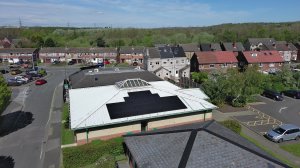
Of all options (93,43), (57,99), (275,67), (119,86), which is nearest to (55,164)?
(119,86)

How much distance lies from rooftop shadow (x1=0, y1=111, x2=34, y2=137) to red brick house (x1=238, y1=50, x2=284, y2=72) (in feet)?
164

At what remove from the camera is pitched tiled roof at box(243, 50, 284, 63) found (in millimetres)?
62806

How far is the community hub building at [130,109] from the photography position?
991 inches

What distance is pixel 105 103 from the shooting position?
27.6 m

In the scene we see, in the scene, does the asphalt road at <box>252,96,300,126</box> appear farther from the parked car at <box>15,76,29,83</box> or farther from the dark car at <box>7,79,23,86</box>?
the parked car at <box>15,76,29,83</box>

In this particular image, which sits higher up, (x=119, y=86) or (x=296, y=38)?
(x=296, y=38)

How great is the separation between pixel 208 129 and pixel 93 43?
10346 cm

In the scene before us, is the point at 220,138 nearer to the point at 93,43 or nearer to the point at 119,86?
the point at 119,86

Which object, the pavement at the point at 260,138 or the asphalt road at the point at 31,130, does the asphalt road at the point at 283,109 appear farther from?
the asphalt road at the point at 31,130

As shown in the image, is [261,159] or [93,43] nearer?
[261,159]

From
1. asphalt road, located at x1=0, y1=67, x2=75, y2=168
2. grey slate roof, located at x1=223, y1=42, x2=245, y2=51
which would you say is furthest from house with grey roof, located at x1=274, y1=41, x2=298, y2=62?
asphalt road, located at x1=0, y1=67, x2=75, y2=168

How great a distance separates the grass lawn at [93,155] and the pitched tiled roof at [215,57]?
137ft

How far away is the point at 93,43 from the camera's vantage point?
379 ft

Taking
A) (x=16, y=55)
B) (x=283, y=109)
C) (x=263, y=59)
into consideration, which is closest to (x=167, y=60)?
(x=263, y=59)
